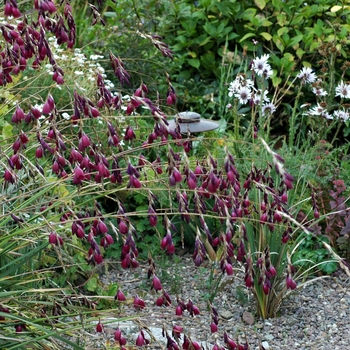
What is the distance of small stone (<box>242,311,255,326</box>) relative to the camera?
4.02 meters

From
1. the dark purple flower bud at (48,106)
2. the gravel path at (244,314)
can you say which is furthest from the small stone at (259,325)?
the dark purple flower bud at (48,106)

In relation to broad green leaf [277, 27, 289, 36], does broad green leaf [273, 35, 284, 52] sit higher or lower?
lower

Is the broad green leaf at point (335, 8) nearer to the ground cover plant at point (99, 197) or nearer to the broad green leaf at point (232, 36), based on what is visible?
the broad green leaf at point (232, 36)

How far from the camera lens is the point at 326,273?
451 cm

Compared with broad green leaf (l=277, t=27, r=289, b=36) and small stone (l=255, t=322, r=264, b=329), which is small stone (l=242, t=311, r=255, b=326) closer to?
small stone (l=255, t=322, r=264, b=329)

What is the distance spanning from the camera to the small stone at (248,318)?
4.02 meters

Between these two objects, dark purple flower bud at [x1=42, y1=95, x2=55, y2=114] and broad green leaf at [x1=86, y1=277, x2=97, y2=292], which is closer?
dark purple flower bud at [x1=42, y1=95, x2=55, y2=114]

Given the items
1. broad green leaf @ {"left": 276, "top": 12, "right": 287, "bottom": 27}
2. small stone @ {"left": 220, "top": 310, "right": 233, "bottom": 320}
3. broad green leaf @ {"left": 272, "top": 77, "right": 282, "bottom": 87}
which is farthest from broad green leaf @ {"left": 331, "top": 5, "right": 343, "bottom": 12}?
small stone @ {"left": 220, "top": 310, "right": 233, "bottom": 320}

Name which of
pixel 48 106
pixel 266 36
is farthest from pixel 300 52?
pixel 48 106

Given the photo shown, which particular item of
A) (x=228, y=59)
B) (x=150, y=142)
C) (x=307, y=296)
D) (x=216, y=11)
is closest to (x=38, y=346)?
(x=150, y=142)

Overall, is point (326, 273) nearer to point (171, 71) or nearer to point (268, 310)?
point (268, 310)

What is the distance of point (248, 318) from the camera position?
4.04 m

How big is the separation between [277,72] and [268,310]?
3.37 meters

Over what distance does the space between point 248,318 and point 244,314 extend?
0.05 metres
